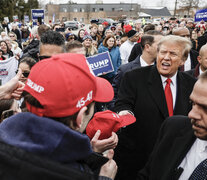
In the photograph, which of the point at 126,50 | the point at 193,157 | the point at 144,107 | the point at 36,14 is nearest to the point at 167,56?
the point at 144,107

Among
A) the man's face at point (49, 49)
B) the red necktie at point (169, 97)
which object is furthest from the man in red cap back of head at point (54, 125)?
the man's face at point (49, 49)

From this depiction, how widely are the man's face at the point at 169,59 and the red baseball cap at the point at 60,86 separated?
5.70 feet

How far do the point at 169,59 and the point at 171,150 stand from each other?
4.41 feet

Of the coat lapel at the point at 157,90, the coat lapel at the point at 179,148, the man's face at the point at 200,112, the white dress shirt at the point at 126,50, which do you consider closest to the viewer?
the man's face at the point at 200,112

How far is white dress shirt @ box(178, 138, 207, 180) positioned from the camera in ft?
5.08

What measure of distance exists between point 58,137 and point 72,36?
27.9ft

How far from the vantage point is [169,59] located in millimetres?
2750

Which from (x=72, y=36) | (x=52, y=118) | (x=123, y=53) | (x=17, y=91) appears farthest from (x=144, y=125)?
(x=72, y=36)

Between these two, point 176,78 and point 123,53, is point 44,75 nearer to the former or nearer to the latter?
point 176,78

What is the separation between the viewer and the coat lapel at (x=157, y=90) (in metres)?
2.57

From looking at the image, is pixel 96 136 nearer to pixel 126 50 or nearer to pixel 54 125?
pixel 54 125

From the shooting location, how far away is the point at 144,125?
8.68 feet

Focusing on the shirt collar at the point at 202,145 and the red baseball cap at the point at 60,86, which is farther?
the shirt collar at the point at 202,145

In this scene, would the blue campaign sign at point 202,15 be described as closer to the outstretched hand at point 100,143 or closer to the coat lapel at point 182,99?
the coat lapel at point 182,99
